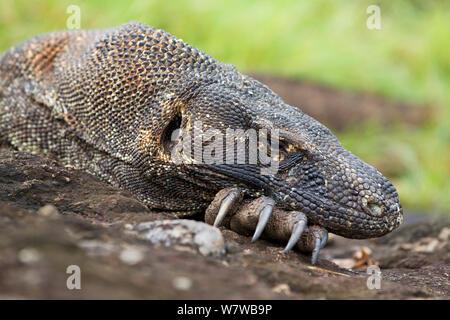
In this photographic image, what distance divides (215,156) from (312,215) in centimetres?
59

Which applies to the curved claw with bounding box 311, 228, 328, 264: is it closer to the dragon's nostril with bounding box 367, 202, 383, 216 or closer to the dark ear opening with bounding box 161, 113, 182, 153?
the dragon's nostril with bounding box 367, 202, 383, 216

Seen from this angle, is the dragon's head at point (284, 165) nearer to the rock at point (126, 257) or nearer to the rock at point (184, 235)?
the rock at point (126, 257)

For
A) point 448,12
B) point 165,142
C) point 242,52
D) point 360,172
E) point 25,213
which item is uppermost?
point 448,12

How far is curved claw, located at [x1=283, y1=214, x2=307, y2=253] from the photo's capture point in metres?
2.65

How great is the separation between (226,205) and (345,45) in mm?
10890

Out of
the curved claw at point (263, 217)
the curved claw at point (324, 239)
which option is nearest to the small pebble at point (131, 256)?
the curved claw at point (263, 217)

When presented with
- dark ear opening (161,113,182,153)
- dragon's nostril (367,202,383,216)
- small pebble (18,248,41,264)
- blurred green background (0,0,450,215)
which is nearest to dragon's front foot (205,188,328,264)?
dragon's nostril (367,202,383,216)

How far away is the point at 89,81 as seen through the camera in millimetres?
3451

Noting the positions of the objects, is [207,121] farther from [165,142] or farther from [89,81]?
[89,81]

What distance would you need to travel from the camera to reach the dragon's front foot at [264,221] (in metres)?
2.73

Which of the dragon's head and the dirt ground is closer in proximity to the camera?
the dirt ground

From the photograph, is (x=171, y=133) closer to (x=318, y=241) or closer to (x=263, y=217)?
(x=263, y=217)
